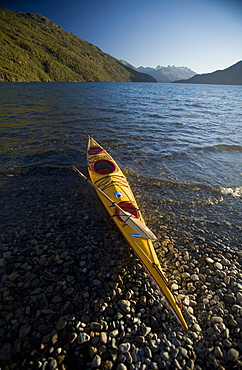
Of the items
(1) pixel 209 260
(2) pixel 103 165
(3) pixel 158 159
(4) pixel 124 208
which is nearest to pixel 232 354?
(1) pixel 209 260

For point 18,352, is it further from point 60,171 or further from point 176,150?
point 176,150

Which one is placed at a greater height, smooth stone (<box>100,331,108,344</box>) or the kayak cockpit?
the kayak cockpit

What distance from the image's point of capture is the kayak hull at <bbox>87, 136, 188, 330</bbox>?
485cm

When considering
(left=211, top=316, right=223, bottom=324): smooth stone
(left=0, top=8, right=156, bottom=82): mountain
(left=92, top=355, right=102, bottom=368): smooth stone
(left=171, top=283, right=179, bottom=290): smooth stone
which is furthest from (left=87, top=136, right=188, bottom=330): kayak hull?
(left=0, top=8, right=156, bottom=82): mountain

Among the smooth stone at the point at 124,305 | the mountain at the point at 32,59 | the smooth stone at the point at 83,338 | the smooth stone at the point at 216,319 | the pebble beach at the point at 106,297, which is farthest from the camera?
the mountain at the point at 32,59

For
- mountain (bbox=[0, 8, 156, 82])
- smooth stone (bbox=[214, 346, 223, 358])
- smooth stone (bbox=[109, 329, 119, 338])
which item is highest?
mountain (bbox=[0, 8, 156, 82])

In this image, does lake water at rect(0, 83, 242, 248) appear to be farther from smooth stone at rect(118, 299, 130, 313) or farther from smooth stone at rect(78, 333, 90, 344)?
smooth stone at rect(78, 333, 90, 344)

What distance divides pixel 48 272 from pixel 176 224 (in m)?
5.49

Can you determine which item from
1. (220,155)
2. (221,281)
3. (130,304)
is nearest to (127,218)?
(130,304)

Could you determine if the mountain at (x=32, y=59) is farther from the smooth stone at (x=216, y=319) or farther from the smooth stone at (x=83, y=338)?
the smooth stone at (x=216, y=319)

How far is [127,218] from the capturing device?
21.7 feet

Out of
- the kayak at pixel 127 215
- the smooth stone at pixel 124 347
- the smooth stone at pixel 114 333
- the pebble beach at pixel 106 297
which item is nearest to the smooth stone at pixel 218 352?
the pebble beach at pixel 106 297

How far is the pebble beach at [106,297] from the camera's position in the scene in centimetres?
397

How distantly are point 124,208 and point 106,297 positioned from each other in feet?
11.4
